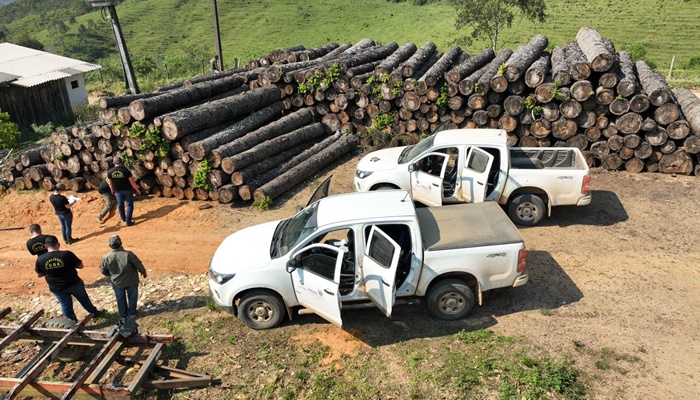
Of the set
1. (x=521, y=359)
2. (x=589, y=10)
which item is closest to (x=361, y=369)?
(x=521, y=359)

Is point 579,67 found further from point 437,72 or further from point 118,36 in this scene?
point 118,36

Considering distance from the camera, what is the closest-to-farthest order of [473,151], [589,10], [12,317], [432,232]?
[432,232] → [12,317] → [473,151] → [589,10]

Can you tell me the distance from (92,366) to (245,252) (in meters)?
2.68

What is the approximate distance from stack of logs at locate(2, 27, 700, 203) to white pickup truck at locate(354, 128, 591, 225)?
9.52 ft

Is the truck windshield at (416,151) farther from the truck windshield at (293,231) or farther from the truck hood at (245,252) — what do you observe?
the truck hood at (245,252)

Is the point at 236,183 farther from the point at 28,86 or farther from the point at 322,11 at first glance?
the point at 322,11

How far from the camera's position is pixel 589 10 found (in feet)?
158

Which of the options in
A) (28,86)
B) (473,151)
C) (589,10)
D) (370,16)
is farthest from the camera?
(370,16)

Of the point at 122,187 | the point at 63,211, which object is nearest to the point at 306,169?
the point at 122,187

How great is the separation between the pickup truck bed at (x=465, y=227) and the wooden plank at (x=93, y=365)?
4890 millimetres

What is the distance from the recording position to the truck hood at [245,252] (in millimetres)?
7789

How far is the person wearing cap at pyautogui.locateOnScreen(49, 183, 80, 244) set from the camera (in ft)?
37.6

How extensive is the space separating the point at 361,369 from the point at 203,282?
13.5 feet

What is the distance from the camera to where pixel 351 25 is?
57.0m
